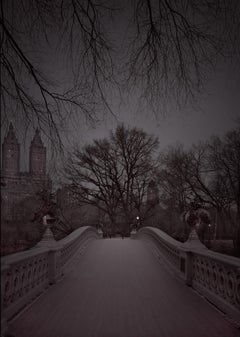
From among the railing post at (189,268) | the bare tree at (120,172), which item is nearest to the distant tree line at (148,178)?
the bare tree at (120,172)

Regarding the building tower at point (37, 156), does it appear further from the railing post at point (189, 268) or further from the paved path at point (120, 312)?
the railing post at point (189, 268)

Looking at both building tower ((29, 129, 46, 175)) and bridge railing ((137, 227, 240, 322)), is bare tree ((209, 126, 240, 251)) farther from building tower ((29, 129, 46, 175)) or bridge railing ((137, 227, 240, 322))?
building tower ((29, 129, 46, 175))

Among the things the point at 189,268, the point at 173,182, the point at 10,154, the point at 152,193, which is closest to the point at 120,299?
the point at 189,268

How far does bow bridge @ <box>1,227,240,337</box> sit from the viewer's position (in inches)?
178

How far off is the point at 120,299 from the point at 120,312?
881 millimetres

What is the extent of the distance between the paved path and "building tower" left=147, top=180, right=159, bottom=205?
3003 cm

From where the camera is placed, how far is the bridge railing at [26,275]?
4.20 metres

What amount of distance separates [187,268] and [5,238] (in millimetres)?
5394

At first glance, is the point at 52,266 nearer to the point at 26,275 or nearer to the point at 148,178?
the point at 26,275

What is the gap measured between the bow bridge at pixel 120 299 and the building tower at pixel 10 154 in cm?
101

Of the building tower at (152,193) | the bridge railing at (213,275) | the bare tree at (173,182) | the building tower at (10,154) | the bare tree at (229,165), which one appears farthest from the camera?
the building tower at (152,193)

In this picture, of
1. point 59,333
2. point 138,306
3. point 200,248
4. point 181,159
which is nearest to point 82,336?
point 59,333

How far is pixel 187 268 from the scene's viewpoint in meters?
7.77

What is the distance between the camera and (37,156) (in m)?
4.68
